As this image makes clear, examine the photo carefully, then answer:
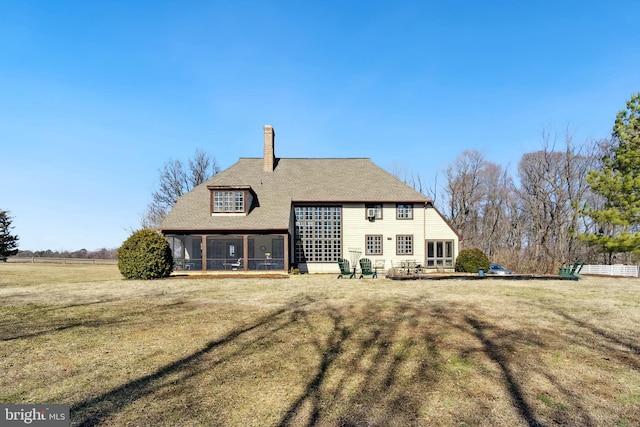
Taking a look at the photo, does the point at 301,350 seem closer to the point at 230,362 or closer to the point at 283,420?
the point at 230,362

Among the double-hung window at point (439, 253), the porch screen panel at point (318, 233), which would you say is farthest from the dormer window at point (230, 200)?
the double-hung window at point (439, 253)

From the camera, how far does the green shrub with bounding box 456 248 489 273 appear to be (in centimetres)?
2425

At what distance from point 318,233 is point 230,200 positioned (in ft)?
21.7

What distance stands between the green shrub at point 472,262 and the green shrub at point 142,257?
1902 cm

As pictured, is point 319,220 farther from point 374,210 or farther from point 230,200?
point 230,200

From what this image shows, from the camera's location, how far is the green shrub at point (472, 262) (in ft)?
79.6

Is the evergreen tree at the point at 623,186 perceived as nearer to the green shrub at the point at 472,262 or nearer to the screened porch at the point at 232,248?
the green shrub at the point at 472,262

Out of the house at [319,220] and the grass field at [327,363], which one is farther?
the house at [319,220]

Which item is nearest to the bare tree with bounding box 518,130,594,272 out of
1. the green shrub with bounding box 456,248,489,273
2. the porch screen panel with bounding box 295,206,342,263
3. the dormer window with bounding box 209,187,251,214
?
the green shrub with bounding box 456,248,489,273

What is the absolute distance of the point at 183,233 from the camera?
2312 centimetres

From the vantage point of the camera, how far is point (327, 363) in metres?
6.20

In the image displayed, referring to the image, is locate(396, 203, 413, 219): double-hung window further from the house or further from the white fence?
the white fence

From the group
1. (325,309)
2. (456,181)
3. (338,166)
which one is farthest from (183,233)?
(456,181)

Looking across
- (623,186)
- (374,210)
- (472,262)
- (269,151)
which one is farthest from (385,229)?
(623,186)
